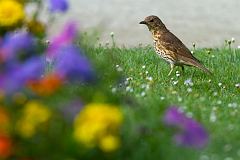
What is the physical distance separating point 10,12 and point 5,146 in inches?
33.0

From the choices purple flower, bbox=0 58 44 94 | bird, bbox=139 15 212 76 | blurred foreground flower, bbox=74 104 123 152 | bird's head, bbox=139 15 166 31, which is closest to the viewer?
blurred foreground flower, bbox=74 104 123 152

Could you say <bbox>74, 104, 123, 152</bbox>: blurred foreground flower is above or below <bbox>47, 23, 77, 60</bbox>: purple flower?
below

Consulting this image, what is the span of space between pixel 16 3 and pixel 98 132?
1.04 metres

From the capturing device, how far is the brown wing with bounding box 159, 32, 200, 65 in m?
8.54

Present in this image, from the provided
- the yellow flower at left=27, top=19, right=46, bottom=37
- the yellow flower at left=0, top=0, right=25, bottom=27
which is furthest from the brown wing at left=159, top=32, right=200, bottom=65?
the yellow flower at left=0, top=0, right=25, bottom=27

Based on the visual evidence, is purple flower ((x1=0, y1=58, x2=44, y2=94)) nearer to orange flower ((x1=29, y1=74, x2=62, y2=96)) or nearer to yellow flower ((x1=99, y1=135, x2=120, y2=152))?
orange flower ((x1=29, y1=74, x2=62, y2=96))

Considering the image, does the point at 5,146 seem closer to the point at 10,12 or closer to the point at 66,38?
the point at 66,38

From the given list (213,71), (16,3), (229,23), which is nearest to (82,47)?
(16,3)

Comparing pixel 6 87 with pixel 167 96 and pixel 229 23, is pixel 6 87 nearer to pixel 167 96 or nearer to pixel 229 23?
pixel 167 96

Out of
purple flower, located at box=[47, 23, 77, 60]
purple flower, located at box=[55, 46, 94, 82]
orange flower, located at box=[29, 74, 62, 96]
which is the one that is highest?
purple flower, located at box=[47, 23, 77, 60]

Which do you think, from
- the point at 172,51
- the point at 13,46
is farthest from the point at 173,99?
the point at 13,46

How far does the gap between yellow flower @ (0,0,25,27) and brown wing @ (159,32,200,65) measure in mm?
4187

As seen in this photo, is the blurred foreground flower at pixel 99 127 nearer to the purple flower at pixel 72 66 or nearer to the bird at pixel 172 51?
the purple flower at pixel 72 66

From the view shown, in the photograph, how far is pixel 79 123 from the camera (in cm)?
388
